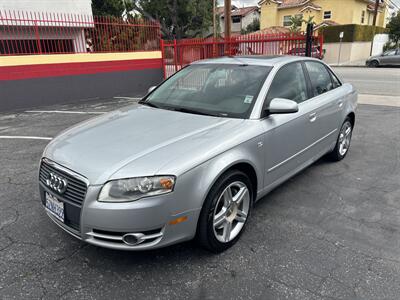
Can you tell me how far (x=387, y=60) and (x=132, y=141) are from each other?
26376mm

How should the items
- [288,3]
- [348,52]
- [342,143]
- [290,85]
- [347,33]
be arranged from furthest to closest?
[288,3]
[348,52]
[347,33]
[342,143]
[290,85]

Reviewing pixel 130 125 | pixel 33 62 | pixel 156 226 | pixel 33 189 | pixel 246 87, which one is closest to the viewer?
pixel 156 226

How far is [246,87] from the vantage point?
330 centimetres

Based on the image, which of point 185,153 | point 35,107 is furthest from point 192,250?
point 35,107

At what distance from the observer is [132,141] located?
264cm

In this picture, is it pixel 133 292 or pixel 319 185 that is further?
pixel 319 185

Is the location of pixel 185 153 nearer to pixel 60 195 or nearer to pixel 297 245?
pixel 60 195

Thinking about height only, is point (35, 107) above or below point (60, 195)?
below

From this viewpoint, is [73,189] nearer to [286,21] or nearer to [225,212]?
[225,212]

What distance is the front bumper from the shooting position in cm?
221

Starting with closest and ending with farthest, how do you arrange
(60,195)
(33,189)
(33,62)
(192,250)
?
(60,195) → (192,250) → (33,189) → (33,62)

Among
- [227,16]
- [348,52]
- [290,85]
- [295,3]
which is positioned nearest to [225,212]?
[290,85]

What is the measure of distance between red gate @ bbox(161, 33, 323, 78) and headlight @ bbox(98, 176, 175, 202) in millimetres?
8264

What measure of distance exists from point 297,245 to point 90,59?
9923 mm
